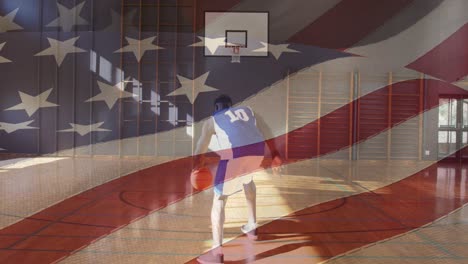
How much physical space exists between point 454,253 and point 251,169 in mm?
1852

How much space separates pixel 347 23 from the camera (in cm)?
1124

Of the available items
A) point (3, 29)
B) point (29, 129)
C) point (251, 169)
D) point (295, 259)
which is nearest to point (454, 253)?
point (295, 259)

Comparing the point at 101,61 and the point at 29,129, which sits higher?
the point at 101,61

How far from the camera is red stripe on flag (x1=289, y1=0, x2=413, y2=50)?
442 inches

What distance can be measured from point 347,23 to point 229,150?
884cm

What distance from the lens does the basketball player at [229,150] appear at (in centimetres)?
335

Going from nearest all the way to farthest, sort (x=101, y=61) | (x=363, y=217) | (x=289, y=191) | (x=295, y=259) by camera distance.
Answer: (x=295, y=259) → (x=363, y=217) → (x=289, y=191) → (x=101, y=61)

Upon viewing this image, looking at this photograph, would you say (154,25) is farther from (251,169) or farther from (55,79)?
(251,169)

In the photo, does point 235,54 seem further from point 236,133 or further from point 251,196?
point 236,133

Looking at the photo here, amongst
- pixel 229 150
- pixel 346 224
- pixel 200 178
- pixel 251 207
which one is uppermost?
pixel 229 150

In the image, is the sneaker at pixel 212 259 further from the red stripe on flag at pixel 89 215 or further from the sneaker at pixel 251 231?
the red stripe on flag at pixel 89 215

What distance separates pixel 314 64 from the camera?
11.2 m
